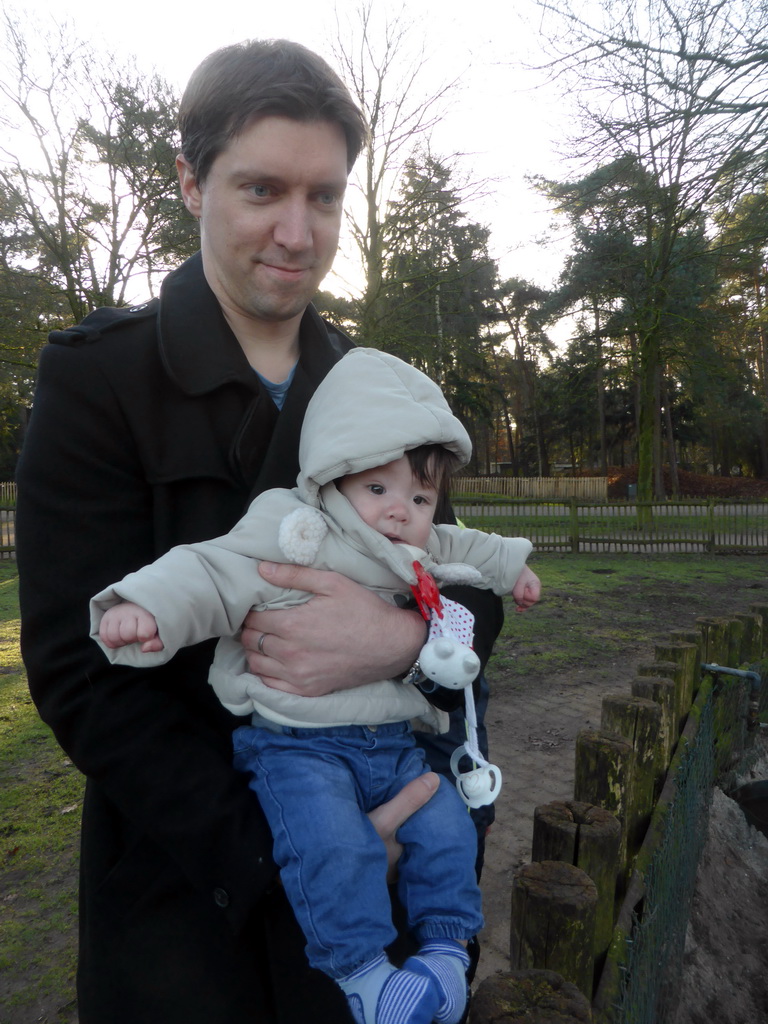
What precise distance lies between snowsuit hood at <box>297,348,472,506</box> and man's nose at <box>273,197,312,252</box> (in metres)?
0.27

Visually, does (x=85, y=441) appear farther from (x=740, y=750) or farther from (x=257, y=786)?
(x=740, y=750)

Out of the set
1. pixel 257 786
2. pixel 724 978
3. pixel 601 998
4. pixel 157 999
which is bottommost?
pixel 724 978

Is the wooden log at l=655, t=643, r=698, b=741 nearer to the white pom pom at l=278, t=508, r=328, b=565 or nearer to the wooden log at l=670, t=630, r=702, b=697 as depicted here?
the wooden log at l=670, t=630, r=702, b=697

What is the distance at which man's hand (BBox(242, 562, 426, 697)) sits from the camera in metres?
1.42

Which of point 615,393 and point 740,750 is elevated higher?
point 615,393

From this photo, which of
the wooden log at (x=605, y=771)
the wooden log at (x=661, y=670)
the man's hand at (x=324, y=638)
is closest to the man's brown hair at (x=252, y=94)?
the man's hand at (x=324, y=638)

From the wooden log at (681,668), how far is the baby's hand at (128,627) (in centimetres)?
270

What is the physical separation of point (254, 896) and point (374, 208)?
15078 mm

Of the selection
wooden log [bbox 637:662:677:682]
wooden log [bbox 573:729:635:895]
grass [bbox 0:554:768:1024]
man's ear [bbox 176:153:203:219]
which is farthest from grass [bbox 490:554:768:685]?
man's ear [bbox 176:153:203:219]

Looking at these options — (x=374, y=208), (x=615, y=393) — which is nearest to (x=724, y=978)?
(x=374, y=208)

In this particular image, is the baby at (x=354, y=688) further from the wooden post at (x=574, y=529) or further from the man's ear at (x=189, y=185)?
the wooden post at (x=574, y=529)

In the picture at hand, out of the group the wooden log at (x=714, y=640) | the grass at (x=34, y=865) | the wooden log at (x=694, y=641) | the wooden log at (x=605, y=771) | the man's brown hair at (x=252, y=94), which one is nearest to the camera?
the man's brown hair at (x=252, y=94)

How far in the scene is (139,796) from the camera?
1.24 metres

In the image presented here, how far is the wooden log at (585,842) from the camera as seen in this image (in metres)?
1.82
